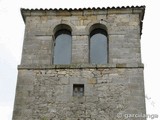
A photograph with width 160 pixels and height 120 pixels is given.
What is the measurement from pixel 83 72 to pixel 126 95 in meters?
1.54

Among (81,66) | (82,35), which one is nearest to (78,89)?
(81,66)

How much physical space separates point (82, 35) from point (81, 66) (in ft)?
4.19

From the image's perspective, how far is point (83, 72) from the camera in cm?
1287

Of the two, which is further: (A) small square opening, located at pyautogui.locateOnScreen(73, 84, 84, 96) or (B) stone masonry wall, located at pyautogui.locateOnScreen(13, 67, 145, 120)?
(A) small square opening, located at pyautogui.locateOnScreen(73, 84, 84, 96)

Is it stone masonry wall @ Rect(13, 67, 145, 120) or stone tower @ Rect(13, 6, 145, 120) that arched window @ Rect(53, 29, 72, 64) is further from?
stone masonry wall @ Rect(13, 67, 145, 120)

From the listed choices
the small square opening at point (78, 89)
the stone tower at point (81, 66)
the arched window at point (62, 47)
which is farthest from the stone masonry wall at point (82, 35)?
the small square opening at point (78, 89)

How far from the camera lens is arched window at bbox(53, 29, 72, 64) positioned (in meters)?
13.6

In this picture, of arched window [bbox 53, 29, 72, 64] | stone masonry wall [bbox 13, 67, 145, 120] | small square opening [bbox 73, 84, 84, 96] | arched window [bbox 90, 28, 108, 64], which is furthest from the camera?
arched window [bbox 53, 29, 72, 64]

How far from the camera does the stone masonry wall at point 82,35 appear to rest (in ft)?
43.5

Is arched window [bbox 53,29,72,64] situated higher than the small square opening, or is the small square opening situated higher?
arched window [bbox 53,29,72,64]

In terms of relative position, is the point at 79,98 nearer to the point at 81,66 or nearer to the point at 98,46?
the point at 81,66

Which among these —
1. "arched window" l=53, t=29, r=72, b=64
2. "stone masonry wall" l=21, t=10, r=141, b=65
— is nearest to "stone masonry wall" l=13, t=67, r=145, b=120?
"stone masonry wall" l=21, t=10, r=141, b=65

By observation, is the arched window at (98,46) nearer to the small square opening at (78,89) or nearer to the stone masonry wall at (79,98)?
the stone masonry wall at (79,98)

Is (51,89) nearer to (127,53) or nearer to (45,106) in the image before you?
(45,106)
